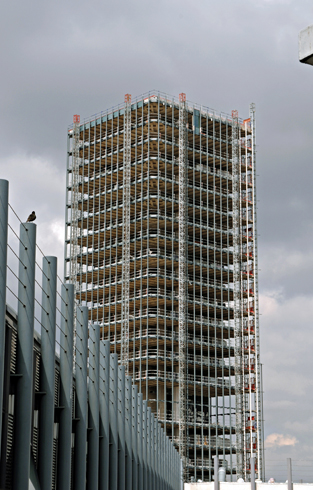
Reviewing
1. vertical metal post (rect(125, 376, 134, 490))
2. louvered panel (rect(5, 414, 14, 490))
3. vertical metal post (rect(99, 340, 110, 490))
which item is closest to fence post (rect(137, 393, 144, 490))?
vertical metal post (rect(125, 376, 134, 490))

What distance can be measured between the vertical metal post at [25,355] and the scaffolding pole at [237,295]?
105m

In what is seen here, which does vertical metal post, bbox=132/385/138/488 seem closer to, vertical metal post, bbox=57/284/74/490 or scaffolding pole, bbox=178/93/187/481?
vertical metal post, bbox=57/284/74/490

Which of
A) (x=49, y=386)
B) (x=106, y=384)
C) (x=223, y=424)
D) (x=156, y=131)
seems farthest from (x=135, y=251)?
(x=49, y=386)

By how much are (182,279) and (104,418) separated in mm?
92980

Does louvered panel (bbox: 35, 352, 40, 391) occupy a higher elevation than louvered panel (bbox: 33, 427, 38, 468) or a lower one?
higher

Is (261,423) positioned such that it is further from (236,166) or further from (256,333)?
(236,166)

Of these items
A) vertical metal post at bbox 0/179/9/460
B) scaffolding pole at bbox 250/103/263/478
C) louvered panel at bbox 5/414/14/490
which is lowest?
louvered panel at bbox 5/414/14/490

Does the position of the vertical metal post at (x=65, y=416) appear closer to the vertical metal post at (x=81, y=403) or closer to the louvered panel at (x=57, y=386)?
the louvered panel at (x=57, y=386)

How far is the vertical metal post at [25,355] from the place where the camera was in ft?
60.6

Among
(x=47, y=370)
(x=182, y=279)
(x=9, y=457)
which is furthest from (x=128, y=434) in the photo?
(x=182, y=279)

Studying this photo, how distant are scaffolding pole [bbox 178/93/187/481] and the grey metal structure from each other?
81.6 metres

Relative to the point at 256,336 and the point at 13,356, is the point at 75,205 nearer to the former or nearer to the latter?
the point at 256,336

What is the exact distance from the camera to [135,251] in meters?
125

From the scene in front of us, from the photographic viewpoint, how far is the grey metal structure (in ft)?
61.0
